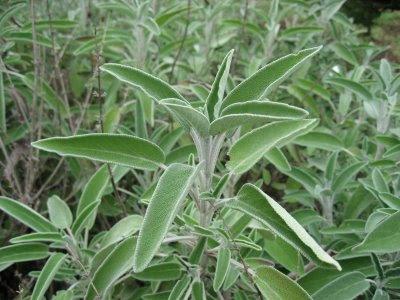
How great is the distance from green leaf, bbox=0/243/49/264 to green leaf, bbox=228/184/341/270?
0.61 m

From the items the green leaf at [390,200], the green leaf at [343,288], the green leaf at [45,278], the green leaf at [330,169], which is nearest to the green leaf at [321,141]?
the green leaf at [330,169]

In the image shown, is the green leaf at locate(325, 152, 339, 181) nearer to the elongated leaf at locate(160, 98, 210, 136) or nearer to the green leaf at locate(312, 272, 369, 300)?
the green leaf at locate(312, 272, 369, 300)

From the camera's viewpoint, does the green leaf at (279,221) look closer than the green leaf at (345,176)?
Yes

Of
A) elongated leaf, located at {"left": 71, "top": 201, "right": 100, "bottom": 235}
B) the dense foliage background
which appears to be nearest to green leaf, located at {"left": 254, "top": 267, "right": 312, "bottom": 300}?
the dense foliage background

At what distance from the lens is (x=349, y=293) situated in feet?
4.00

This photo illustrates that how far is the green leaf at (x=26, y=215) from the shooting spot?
132 cm

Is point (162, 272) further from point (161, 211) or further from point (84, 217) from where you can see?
point (161, 211)

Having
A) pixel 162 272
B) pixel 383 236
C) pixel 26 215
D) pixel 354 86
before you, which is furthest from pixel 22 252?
pixel 354 86

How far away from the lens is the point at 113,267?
114 cm

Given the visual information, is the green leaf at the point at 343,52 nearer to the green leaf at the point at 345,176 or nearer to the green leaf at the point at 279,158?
the green leaf at the point at 345,176

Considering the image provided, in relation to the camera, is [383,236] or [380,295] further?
[380,295]

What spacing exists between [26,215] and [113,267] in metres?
0.34

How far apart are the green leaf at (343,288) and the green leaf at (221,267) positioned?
268mm

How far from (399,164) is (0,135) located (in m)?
1.57
